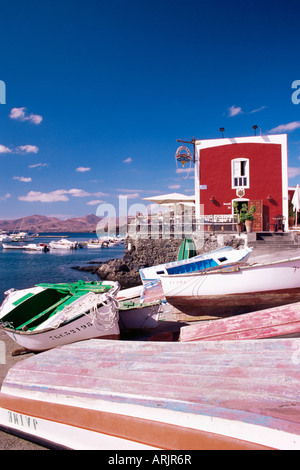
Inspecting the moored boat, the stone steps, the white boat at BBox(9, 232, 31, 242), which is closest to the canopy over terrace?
the stone steps

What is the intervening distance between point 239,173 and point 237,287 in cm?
1405

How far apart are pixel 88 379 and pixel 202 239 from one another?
A: 46.7 feet

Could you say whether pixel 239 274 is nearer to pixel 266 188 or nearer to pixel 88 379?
pixel 88 379

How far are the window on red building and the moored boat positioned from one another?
1776 cm

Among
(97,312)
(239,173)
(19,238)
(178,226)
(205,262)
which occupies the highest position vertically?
(239,173)

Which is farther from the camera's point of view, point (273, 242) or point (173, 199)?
point (173, 199)

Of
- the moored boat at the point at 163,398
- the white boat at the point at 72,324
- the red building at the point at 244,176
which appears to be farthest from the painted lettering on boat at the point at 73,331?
the red building at the point at 244,176

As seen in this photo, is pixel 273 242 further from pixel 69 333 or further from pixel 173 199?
pixel 69 333

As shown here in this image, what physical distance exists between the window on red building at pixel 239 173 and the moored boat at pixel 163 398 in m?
17.8

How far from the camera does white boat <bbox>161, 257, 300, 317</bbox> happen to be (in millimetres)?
8406

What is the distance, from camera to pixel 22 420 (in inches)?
152

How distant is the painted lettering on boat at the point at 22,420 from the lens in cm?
376

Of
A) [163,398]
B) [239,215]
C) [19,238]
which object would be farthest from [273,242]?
[19,238]

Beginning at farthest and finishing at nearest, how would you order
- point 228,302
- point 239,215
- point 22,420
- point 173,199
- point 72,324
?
point 173,199 → point 239,215 → point 228,302 → point 72,324 → point 22,420
